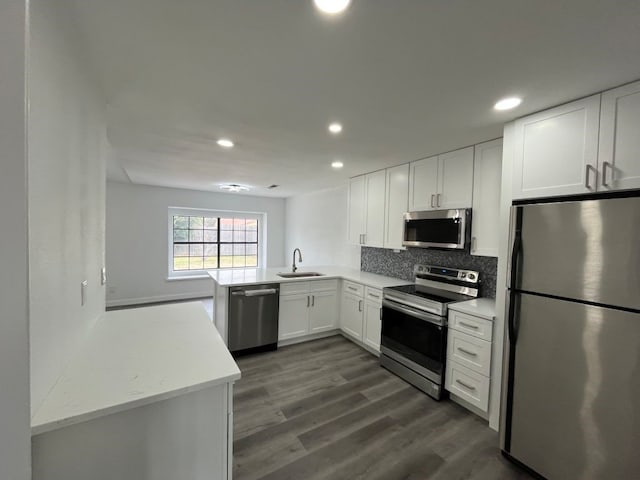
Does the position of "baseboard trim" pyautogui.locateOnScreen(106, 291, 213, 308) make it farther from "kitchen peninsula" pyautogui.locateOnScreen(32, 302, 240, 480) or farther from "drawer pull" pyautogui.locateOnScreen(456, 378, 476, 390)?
"drawer pull" pyautogui.locateOnScreen(456, 378, 476, 390)

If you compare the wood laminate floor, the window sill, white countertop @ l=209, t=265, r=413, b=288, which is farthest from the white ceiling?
the window sill

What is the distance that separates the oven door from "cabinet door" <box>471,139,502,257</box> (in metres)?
0.78

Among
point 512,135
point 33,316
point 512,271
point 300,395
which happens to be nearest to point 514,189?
point 512,135

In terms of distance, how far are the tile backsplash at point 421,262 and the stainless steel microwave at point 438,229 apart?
1.05ft

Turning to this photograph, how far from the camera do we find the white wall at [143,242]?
16.3ft

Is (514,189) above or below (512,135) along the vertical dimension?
below

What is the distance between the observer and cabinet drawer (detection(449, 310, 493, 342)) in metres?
2.08

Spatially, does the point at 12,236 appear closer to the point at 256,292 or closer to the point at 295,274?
the point at 256,292

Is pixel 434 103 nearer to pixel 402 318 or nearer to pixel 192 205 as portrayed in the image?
pixel 402 318

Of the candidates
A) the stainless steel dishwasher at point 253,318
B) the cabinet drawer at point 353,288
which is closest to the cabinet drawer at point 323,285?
the cabinet drawer at point 353,288

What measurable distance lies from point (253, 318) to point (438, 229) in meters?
2.34

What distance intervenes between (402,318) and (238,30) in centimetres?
266

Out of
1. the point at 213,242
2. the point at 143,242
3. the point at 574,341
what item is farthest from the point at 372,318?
the point at 143,242

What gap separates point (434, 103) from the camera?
173cm
